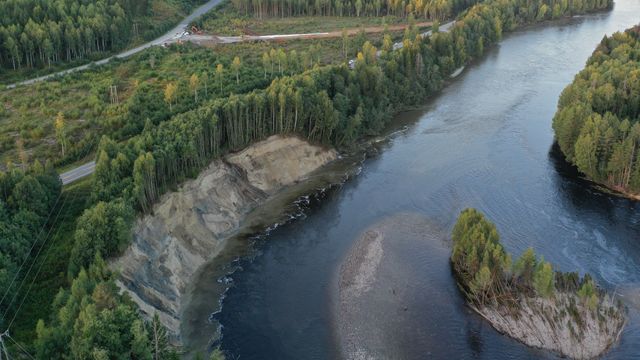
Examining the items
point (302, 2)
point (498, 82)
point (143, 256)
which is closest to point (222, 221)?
point (143, 256)

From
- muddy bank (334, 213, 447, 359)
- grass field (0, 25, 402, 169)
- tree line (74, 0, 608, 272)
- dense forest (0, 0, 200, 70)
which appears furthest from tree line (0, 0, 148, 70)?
muddy bank (334, 213, 447, 359)

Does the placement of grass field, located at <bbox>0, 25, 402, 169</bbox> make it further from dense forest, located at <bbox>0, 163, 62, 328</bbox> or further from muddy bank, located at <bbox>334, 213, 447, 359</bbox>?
muddy bank, located at <bbox>334, 213, 447, 359</bbox>

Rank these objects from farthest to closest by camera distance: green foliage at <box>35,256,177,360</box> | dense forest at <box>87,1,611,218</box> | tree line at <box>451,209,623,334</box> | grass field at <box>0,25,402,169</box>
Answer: grass field at <box>0,25,402,169</box>, dense forest at <box>87,1,611,218</box>, tree line at <box>451,209,623,334</box>, green foliage at <box>35,256,177,360</box>

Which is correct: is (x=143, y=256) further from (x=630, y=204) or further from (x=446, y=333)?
(x=630, y=204)

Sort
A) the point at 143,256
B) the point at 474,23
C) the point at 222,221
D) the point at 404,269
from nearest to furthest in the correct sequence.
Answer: the point at 143,256 → the point at 404,269 → the point at 222,221 → the point at 474,23

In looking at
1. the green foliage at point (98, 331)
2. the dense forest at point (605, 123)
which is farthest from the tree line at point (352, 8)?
the green foliage at point (98, 331)

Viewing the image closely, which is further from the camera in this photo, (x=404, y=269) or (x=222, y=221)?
(x=222, y=221)

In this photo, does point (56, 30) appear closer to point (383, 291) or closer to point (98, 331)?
point (383, 291)
